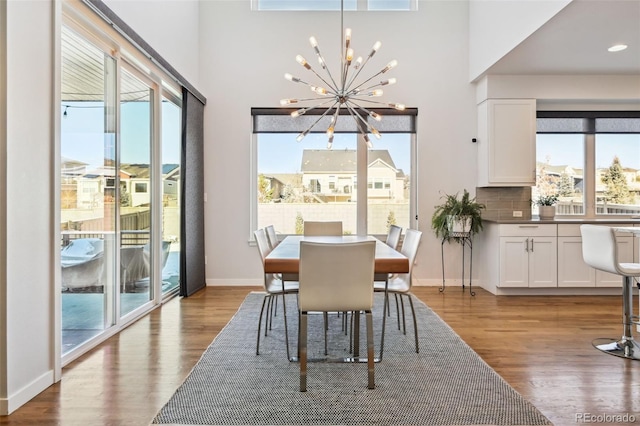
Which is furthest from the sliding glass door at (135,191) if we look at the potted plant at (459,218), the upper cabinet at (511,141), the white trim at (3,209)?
the upper cabinet at (511,141)

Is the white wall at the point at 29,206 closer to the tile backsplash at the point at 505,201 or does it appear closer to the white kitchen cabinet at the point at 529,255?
the white kitchen cabinet at the point at 529,255

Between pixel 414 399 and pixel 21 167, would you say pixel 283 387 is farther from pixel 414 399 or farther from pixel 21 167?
pixel 21 167

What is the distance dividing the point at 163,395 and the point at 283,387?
2.18 feet

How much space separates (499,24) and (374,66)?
Result: 1545 mm

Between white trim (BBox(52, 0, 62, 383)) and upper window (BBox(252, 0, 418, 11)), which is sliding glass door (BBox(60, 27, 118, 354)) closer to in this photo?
white trim (BBox(52, 0, 62, 383))

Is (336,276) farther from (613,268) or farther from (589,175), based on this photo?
(589,175)

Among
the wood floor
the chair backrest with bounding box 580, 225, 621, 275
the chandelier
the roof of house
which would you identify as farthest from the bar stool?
the roof of house

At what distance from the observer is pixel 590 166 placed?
5.40 metres

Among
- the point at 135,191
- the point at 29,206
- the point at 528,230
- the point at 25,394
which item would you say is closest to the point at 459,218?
the point at 528,230

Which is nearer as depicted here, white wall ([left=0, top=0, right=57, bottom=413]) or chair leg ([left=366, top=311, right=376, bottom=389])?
white wall ([left=0, top=0, right=57, bottom=413])

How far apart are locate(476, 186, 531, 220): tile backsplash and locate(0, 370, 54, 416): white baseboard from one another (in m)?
4.76

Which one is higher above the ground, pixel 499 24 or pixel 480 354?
pixel 499 24

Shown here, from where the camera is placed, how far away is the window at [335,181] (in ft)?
18.4

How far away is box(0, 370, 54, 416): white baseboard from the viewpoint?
6.89ft
